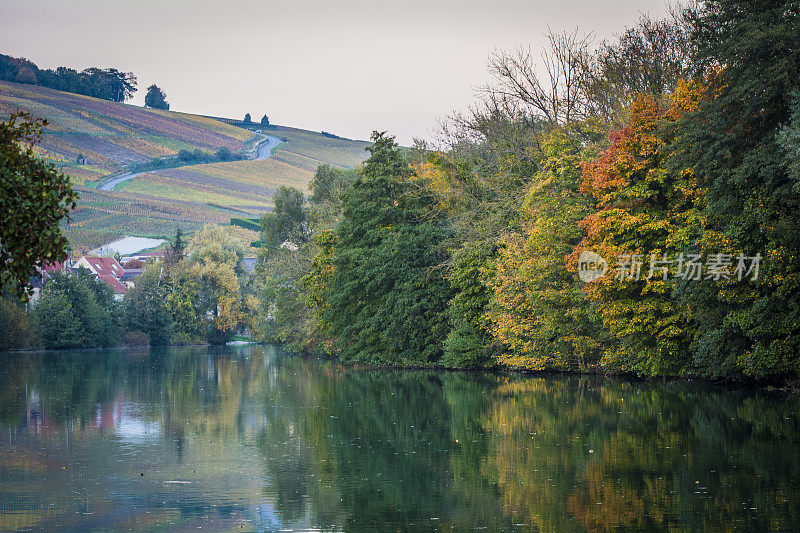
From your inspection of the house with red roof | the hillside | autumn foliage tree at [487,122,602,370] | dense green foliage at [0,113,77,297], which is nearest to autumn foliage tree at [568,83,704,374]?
autumn foliage tree at [487,122,602,370]

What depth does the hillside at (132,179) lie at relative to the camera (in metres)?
150

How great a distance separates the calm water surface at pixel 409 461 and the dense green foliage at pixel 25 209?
3340mm

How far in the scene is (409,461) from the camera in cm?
1570

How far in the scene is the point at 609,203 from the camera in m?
31.8

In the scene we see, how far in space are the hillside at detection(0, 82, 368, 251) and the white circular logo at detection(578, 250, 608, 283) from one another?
11606 cm

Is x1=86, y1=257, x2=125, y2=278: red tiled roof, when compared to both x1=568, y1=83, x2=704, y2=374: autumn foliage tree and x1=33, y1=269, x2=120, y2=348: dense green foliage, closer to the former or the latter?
x1=33, y1=269, x2=120, y2=348: dense green foliage

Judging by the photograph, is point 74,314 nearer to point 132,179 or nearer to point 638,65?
point 638,65

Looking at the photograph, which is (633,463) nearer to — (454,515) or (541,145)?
(454,515)

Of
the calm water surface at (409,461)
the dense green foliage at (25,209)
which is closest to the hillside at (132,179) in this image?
the calm water surface at (409,461)

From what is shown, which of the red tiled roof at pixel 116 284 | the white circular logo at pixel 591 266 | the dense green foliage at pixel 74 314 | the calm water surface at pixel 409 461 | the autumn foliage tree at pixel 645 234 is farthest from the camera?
the red tiled roof at pixel 116 284

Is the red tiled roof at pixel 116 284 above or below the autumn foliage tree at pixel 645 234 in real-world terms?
below

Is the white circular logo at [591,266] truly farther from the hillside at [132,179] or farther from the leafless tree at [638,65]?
the hillside at [132,179]

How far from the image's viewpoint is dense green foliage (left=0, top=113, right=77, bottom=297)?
1041 cm

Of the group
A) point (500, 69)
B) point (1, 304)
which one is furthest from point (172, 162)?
point (500, 69)
